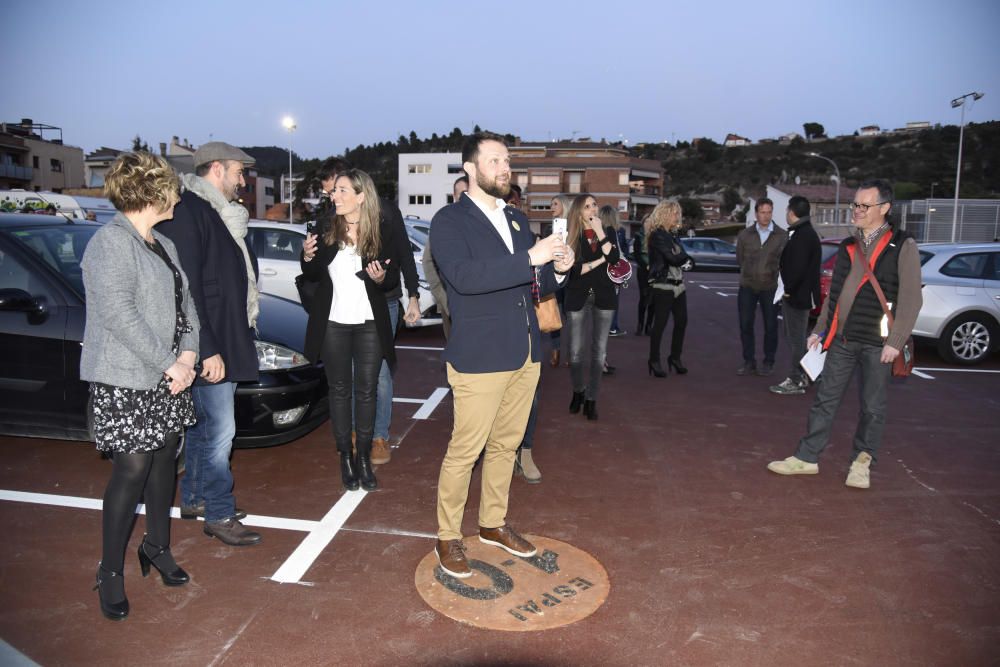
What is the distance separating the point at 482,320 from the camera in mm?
3182

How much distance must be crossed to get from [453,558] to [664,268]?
Result: 5.00 m

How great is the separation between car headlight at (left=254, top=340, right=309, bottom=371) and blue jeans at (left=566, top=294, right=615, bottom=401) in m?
2.25

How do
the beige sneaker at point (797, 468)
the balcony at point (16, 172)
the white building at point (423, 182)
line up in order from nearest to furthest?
the beige sneaker at point (797, 468) < the balcony at point (16, 172) < the white building at point (423, 182)

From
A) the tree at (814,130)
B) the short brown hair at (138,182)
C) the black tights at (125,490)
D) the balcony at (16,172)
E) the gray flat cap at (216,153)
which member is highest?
the tree at (814,130)

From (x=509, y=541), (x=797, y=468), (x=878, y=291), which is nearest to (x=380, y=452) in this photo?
(x=509, y=541)

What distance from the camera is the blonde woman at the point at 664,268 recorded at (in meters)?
7.48

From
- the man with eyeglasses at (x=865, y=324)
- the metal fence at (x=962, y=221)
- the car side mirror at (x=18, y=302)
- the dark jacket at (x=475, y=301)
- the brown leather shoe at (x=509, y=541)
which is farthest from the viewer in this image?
the metal fence at (x=962, y=221)

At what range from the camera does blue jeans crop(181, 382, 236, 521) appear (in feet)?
11.3

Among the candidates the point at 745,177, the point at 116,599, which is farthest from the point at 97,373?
the point at 745,177

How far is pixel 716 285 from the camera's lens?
2097 centimetres

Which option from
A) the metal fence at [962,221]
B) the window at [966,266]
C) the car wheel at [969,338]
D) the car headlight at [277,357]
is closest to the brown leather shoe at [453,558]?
the car headlight at [277,357]

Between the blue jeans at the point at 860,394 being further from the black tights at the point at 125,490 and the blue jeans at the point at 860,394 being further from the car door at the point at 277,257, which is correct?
the car door at the point at 277,257

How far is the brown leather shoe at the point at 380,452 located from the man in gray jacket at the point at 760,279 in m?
4.75

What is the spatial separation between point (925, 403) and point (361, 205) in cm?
589
